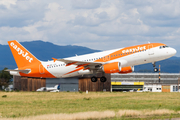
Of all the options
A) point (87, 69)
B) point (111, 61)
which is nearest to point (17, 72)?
point (87, 69)

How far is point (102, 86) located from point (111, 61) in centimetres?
4573

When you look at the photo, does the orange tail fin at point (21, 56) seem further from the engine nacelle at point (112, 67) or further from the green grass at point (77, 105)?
the green grass at point (77, 105)

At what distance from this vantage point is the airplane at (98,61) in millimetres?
45594

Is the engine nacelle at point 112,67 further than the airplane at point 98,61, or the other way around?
the engine nacelle at point 112,67

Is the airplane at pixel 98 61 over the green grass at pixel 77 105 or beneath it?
over

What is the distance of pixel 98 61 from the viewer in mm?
49469

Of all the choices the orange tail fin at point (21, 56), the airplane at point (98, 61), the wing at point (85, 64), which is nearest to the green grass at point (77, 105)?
the airplane at point (98, 61)

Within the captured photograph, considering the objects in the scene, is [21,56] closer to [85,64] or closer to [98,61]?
[85,64]

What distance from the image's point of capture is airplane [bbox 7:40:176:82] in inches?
1795

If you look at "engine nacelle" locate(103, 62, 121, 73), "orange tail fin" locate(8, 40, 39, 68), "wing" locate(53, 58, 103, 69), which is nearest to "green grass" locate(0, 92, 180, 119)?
"engine nacelle" locate(103, 62, 121, 73)

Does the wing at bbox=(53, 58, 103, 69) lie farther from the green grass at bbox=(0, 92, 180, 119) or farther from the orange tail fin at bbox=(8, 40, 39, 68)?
the orange tail fin at bbox=(8, 40, 39, 68)

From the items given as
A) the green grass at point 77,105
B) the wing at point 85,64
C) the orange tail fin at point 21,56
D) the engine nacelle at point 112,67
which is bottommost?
the green grass at point 77,105

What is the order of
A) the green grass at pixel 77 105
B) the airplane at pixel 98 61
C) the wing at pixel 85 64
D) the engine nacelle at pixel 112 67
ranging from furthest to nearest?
the wing at pixel 85 64 → the engine nacelle at pixel 112 67 → the airplane at pixel 98 61 → the green grass at pixel 77 105

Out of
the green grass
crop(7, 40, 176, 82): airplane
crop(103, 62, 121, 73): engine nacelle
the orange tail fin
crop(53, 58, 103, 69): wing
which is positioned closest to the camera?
the green grass
